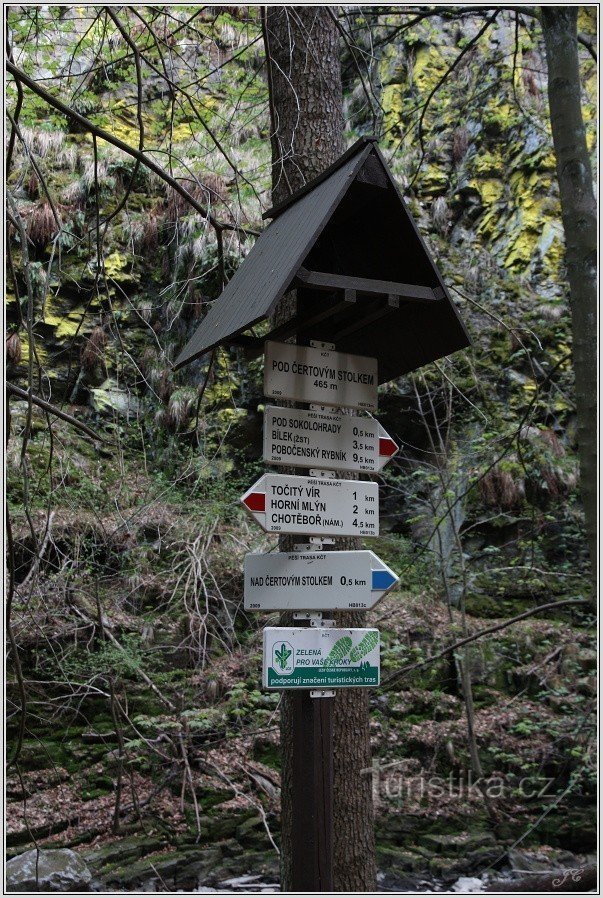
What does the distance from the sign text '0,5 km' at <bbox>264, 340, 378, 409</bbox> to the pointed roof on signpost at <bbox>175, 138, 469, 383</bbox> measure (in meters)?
0.13

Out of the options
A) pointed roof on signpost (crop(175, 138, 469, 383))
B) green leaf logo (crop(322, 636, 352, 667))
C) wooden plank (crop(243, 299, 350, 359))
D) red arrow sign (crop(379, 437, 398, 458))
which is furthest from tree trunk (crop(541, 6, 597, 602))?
green leaf logo (crop(322, 636, 352, 667))

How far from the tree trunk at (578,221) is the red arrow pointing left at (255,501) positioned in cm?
170

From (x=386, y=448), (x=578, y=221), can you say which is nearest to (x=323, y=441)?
(x=386, y=448)

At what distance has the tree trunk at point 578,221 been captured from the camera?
3.40m

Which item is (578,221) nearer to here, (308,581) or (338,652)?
(308,581)

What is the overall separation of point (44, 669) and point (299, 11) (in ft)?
19.3

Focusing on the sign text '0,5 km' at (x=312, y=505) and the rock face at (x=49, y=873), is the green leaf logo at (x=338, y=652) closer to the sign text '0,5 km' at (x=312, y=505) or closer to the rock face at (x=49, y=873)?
the sign text '0,5 km' at (x=312, y=505)

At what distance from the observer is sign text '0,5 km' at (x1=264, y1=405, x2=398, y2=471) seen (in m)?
2.51

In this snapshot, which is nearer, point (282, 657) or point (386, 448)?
point (282, 657)

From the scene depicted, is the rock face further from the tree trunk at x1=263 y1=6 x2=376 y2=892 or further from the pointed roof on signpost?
the pointed roof on signpost

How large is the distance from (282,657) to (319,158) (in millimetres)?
2754

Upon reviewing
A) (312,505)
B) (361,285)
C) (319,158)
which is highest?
(319,158)

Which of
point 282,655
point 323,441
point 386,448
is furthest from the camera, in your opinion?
point 386,448

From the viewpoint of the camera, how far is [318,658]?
241cm
